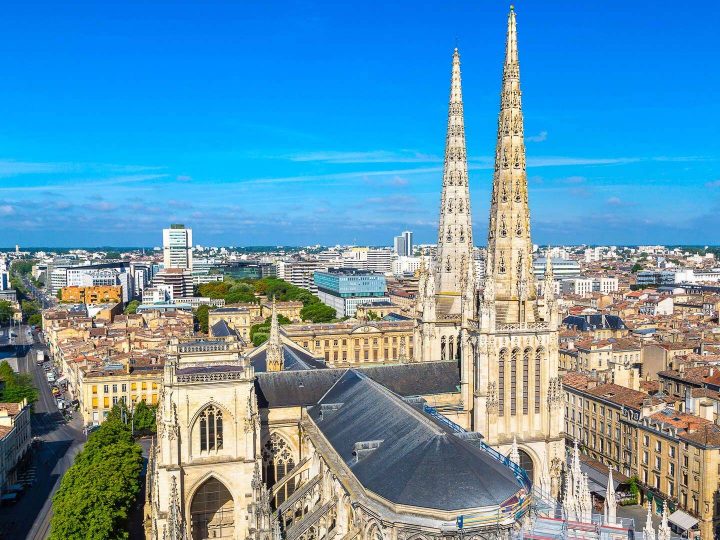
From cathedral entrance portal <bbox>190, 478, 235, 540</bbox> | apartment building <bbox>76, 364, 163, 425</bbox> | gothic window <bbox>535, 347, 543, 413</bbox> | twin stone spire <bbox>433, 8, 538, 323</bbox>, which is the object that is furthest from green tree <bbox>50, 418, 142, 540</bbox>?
apartment building <bbox>76, 364, 163, 425</bbox>

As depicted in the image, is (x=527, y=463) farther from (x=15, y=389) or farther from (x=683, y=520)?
(x=15, y=389)

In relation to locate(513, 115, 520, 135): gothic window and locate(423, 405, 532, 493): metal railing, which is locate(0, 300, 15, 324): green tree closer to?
locate(423, 405, 532, 493): metal railing

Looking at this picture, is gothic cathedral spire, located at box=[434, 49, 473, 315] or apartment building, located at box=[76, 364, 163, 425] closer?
gothic cathedral spire, located at box=[434, 49, 473, 315]

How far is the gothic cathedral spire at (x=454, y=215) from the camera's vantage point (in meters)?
53.7

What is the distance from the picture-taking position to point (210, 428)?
42.5 m

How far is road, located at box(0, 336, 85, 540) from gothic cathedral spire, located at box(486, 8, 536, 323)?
41270mm

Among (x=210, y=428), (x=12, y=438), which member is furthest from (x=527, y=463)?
(x=12, y=438)

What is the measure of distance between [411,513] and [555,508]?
1343 centimetres

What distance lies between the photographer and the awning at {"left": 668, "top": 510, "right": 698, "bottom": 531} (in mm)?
53844

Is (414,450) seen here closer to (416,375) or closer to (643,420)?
(416,375)

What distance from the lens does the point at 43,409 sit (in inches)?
3711

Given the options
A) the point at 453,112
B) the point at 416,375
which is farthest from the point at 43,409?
the point at 453,112

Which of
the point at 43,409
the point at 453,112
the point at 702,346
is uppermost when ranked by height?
the point at 453,112

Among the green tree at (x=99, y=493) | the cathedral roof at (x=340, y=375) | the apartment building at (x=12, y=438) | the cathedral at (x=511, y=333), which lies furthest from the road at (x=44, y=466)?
the cathedral at (x=511, y=333)
